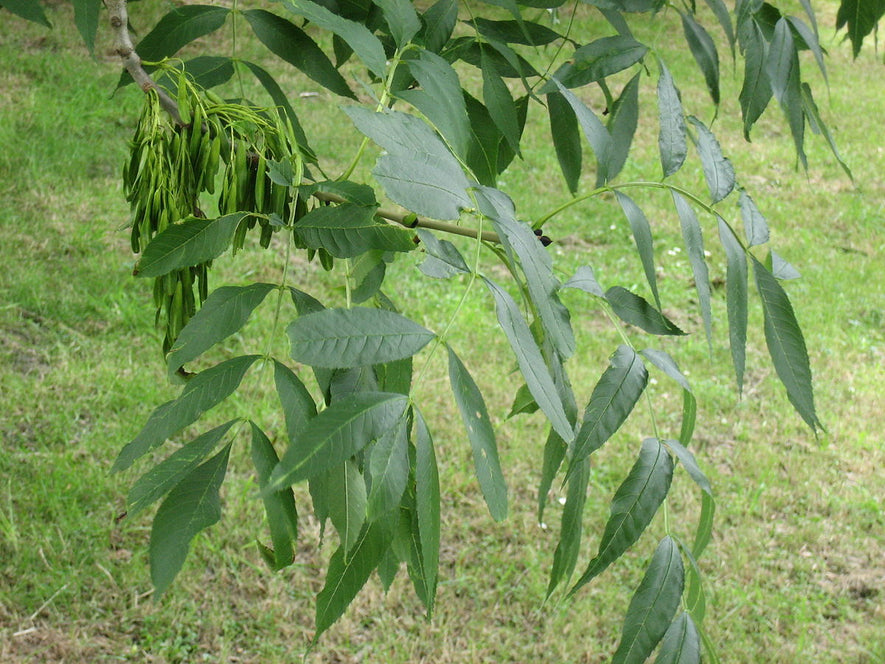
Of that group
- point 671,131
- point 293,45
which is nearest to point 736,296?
point 671,131

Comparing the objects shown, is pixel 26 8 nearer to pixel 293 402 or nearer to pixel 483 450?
pixel 293 402

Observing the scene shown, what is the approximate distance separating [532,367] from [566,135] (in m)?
0.52

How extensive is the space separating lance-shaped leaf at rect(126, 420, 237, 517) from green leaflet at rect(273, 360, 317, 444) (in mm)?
46

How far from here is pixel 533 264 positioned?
61cm

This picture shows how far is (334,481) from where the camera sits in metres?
0.61

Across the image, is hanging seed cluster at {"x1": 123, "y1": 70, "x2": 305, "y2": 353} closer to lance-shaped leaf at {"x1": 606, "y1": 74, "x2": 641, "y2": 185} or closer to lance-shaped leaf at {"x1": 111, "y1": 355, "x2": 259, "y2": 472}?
lance-shaped leaf at {"x1": 111, "y1": 355, "x2": 259, "y2": 472}

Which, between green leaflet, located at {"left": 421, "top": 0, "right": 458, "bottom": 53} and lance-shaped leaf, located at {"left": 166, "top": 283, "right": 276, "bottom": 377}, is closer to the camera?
lance-shaped leaf, located at {"left": 166, "top": 283, "right": 276, "bottom": 377}

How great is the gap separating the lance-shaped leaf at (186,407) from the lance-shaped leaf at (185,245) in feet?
0.28

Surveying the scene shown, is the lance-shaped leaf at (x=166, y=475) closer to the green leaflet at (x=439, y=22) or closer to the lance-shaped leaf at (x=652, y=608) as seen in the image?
the lance-shaped leaf at (x=652, y=608)

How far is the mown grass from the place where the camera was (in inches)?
78.9

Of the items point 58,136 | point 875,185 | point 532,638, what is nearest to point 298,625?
point 532,638

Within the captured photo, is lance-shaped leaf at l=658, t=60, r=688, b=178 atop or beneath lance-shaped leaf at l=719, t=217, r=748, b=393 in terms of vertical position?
atop

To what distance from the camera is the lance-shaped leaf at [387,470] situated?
0.54 m

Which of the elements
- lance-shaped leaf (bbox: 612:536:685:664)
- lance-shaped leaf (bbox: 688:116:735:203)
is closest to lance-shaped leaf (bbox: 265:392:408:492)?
lance-shaped leaf (bbox: 612:536:685:664)
